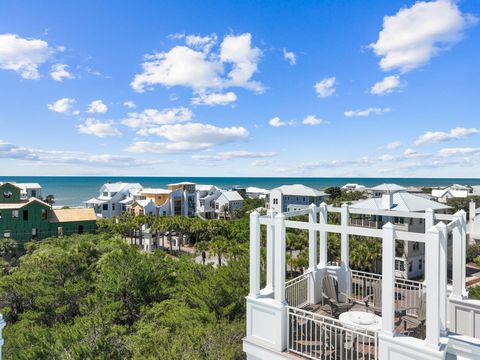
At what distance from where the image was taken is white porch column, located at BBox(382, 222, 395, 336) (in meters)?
5.17

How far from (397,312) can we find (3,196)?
39.4m

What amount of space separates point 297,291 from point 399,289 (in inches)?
112

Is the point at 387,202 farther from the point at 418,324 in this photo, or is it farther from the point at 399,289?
the point at 418,324

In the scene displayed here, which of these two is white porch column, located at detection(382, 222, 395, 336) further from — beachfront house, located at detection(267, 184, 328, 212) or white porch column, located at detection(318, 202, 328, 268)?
beachfront house, located at detection(267, 184, 328, 212)

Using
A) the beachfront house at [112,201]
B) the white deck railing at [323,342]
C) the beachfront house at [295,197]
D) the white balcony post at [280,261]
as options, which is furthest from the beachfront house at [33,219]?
the white deck railing at [323,342]

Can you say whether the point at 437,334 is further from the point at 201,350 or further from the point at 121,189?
the point at 121,189

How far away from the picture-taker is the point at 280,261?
6453mm

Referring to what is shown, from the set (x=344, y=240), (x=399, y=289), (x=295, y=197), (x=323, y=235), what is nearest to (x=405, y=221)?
(x=399, y=289)

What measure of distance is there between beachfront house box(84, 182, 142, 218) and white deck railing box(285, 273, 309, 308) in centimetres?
4819

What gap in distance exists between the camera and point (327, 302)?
848 centimetres

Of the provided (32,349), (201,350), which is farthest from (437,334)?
(32,349)

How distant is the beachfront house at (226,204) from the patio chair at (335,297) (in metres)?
46.2

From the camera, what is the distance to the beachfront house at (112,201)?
54000 millimetres

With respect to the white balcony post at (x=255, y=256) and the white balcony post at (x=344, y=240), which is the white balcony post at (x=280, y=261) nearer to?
the white balcony post at (x=255, y=256)
